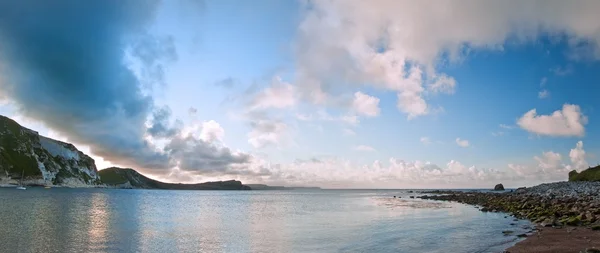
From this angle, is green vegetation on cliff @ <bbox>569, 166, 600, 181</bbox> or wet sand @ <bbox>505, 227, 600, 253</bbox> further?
green vegetation on cliff @ <bbox>569, 166, 600, 181</bbox>

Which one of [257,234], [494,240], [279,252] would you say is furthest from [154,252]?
[494,240]

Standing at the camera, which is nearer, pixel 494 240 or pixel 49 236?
pixel 494 240

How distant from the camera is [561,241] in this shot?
2666 centimetres

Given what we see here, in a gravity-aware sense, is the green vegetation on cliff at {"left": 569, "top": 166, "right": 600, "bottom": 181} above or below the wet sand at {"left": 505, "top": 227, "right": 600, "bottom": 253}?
above

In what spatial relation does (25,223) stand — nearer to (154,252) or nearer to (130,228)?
(130,228)

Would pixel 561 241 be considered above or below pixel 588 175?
below

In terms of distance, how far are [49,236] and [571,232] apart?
4584 cm

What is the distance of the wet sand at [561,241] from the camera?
77.4ft

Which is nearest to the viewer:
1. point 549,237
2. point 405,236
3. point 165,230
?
point 549,237

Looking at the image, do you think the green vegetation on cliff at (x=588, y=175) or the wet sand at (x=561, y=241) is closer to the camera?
the wet sand at (x=561, y=241)

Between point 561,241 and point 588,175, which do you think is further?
point 588,175

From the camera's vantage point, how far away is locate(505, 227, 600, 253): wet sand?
23.6 m

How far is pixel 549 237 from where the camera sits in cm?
2920

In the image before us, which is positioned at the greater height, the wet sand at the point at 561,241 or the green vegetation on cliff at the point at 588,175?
the green vegetation on cliff at the point at 588,175
